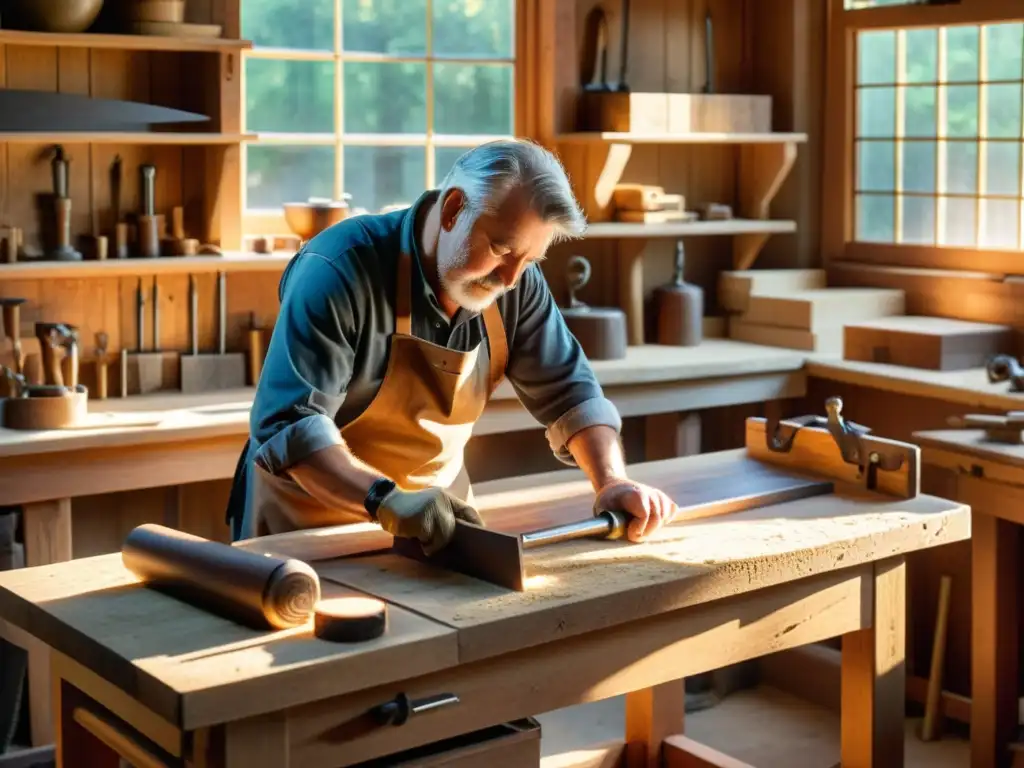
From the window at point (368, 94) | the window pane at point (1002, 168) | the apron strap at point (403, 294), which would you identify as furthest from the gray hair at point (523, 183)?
the window pane at point (1002, 168)

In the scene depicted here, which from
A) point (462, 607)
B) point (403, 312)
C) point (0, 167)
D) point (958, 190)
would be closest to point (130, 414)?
point (0, 167)

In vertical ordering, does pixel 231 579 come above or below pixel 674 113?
below

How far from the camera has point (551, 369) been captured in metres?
3.16

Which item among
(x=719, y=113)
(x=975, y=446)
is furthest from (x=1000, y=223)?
(x=975, y=446)

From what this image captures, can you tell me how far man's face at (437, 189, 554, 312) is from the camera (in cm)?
268

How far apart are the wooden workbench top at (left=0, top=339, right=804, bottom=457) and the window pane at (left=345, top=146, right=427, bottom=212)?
0.81 meters

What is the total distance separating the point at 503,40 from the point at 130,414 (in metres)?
1.87

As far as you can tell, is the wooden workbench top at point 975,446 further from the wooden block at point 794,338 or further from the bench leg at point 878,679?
the wooden block at point 794,338

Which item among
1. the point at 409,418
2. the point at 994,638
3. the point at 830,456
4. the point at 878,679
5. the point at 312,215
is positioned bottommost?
the point at 994,638

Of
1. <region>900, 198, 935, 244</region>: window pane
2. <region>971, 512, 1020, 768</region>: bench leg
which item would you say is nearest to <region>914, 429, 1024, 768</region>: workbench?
<region>971, 512, 1020, 768</region>: bench leg

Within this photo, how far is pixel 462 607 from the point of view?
2285 mm

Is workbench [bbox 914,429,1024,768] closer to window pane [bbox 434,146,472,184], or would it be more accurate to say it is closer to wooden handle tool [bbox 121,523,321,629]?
window pane [bbox 434,146,472,184]

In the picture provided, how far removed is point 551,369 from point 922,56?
2556 mm

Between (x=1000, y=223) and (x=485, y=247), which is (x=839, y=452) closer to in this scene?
(x=485, y=247)
